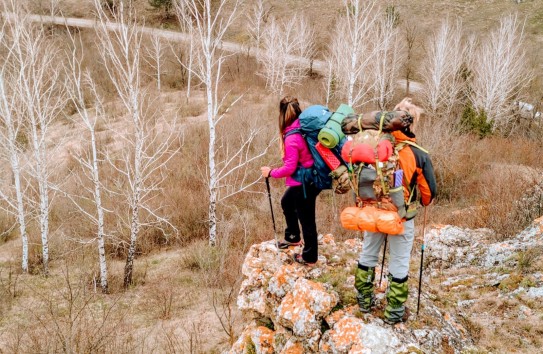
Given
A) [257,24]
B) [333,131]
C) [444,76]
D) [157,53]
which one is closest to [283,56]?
[257,24]

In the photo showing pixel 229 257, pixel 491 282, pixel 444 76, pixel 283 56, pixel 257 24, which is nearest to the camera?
pixel 491 282

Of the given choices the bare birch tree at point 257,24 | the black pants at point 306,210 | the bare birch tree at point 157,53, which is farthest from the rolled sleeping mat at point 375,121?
the bare birch tree at point 257,24

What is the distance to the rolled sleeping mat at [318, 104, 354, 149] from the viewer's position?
11.1 ft

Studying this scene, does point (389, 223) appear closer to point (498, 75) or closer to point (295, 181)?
point (295, 181)

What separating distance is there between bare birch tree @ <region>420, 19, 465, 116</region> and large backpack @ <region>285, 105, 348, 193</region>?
1959 cm

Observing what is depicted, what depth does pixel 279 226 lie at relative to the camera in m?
9.79

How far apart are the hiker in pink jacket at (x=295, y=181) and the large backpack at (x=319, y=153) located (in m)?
0.06

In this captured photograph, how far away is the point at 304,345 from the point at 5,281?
8.56 m

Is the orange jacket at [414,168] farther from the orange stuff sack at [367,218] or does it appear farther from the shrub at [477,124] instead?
the shrub at [477,124]

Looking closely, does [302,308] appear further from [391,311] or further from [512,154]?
[512,154]

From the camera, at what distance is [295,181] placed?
157 inches

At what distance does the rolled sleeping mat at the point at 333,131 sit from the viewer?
3.39 meters

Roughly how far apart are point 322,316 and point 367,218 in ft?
3.69

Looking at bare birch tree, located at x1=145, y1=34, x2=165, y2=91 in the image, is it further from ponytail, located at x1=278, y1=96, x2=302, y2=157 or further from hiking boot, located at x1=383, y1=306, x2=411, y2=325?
hiking boot, located at x1=383, y1=306, x2=411, y2=325
